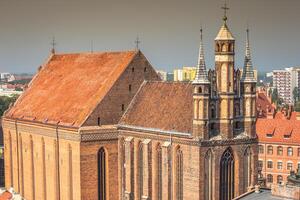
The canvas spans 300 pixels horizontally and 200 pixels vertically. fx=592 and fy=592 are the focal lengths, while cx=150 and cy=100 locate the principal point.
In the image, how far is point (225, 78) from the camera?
2218 inches

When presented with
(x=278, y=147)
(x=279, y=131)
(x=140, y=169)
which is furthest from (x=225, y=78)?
(x=278, y=147)

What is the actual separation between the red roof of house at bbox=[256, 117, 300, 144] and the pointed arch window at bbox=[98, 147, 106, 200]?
40.5m

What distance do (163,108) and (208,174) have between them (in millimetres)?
9454

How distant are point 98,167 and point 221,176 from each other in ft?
46.6

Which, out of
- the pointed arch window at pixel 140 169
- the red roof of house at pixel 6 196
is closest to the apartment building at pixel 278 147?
the pointed arch window at pixel 140 169

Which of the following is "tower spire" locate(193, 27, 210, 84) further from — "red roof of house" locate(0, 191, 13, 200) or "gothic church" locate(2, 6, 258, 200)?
"red roof of house" locate(0, 191, 13, 200)

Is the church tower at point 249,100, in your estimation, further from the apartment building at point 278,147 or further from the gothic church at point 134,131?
the apartment building at point 278,147

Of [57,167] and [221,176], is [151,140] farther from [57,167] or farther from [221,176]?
[57,167]

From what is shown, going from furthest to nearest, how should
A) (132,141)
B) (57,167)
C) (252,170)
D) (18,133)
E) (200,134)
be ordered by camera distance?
1. (18,133)
2. (57,167)
3. (132,141)
4. (252,170)
5. (200,134)

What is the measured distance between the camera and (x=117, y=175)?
212ft

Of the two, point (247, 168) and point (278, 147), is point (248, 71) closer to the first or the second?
point (247, 168)

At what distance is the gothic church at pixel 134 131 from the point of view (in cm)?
5569

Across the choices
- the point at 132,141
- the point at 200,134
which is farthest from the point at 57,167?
the point at 200,134

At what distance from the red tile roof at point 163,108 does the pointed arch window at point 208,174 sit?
2.93 metres
